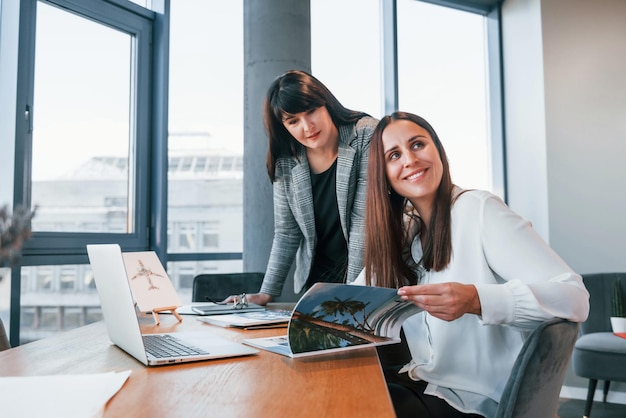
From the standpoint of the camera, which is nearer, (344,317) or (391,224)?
(344,317)

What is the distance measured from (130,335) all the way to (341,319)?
0.39m

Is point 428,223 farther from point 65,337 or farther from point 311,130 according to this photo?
point 65,337

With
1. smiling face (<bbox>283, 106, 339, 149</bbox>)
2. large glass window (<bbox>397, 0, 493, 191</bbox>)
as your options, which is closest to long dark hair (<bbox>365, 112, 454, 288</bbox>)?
smiling face (<bbox>283, 106, 339, 149</bbox>)

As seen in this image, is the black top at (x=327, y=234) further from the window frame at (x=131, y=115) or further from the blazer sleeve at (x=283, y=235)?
the window frame at (x=131, y=115)

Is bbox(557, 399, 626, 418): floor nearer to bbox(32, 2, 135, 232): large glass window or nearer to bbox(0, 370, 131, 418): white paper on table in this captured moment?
bbox(32, 2, 135, 232): large glass window

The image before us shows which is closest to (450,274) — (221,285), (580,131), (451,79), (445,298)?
(445,298)

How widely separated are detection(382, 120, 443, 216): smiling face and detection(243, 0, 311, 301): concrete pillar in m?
1.85

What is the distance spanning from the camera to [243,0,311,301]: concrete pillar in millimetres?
3223

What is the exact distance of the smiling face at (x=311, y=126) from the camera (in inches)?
78.4

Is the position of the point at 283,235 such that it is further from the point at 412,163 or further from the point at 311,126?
the point at 412,163

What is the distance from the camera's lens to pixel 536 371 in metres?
0.82

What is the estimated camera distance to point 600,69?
418cm

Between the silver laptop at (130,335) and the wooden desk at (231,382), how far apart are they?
0.8 inches

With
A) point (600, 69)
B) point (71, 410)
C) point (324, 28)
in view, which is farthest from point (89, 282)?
point (600, 69)
